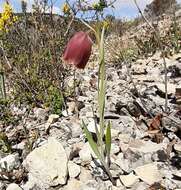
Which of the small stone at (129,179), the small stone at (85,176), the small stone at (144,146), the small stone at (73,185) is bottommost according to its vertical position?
the small stone at (73,185)

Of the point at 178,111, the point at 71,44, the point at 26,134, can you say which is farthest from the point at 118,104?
the point at 71,44

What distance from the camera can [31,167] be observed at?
282 centimetres

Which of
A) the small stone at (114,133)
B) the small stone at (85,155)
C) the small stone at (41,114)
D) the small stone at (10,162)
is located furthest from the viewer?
the small stone at (41,114)

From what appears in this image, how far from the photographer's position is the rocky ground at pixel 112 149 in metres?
2.60

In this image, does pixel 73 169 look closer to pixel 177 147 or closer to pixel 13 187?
pixel 13 187

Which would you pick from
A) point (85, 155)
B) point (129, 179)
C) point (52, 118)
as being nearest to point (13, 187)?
point (85, 155)

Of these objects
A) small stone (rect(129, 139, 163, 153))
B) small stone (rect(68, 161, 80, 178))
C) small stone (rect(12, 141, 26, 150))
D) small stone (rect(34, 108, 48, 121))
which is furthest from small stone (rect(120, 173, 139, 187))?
small stone (rect(34, 108, 48, 121))

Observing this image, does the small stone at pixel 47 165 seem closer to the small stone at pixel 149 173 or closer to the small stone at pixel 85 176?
the small stone at pixel 85 176

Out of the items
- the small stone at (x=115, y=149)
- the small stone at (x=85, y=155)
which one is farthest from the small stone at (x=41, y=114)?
the small stone at (x=115, y=149)

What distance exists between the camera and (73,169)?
276cm

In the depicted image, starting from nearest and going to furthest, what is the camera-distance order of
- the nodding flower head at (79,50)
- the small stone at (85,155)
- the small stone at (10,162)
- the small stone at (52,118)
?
the nodding flower head at (79,50) → the small stone at (85,155) → the small stone at (10,162) → the small stone at (52,118)

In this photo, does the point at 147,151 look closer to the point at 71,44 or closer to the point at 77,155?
the point at 77,155

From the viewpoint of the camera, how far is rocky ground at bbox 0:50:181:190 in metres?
2.60

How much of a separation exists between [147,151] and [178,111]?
49cm
